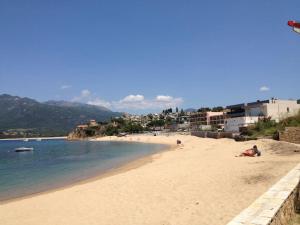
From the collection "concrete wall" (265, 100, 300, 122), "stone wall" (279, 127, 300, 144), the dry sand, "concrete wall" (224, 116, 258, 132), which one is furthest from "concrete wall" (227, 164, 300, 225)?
"concrete wall" (265, 100, 300, 122)

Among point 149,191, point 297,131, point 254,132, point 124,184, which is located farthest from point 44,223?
point 254,132

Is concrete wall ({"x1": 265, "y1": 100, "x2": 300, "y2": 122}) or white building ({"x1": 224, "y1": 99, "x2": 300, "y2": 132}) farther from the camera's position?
concrete wall ({"x1": 265, "y1": 100, "x2": 300, "y2": 122})

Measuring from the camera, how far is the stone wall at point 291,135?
30.2 metres

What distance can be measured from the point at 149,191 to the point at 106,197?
203 centimetres

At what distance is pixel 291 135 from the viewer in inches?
1217

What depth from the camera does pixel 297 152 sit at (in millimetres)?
24109

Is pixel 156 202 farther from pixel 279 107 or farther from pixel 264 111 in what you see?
pixel 279 107

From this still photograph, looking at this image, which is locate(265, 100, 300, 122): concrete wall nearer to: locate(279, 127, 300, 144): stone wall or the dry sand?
locate(279, 127, 300, 144): stone wall

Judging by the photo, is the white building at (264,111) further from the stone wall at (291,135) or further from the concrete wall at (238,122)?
the stone wall at (291,135)

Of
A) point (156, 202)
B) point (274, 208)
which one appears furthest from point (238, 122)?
point (274, 208)

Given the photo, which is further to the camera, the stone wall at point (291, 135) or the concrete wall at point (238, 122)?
the concrete wall at point (238, 122)

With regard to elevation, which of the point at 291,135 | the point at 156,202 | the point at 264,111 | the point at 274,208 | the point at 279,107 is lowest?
the point at 156,202

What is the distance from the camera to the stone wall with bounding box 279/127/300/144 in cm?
3016

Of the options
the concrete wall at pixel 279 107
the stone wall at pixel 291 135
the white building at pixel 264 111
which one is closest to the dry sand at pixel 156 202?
the stone wall at pixel 291 135
